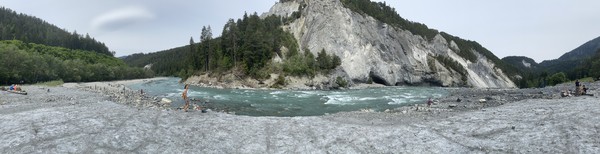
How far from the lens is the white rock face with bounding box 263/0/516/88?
94.9 metres

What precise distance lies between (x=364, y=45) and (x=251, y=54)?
121ft

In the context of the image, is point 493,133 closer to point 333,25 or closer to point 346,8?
point 333,25

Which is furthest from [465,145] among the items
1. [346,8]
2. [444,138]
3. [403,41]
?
[403,41]

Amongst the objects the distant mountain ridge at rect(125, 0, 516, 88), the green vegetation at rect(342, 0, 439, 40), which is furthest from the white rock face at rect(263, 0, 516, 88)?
the green vegetation at rect(342, 0, 439, 40)

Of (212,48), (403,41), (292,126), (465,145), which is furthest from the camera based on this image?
(403,41)

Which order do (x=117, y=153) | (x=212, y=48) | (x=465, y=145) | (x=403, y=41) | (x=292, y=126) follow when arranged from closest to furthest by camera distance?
(x=117, y=153), (x=465, y=145), (x=292, y=126), (x=212, y=48), (x=403, y=41)

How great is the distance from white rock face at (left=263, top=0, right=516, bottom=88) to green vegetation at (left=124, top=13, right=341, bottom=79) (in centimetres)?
577

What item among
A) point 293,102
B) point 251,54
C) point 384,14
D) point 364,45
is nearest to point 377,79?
point 364,45

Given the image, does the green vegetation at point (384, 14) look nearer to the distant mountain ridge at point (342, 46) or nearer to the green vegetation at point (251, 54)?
the distant mountain ridge at point (342, 46)

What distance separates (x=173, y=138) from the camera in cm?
1270

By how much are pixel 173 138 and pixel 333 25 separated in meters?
89.2

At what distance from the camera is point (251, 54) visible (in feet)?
260

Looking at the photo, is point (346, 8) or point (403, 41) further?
point (403, 41)

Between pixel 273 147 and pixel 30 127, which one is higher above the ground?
pixel 30 127
